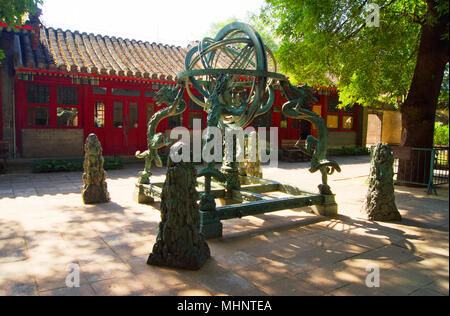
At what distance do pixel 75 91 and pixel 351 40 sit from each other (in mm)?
8589

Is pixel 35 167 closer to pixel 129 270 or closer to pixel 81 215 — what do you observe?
pixel 81 215

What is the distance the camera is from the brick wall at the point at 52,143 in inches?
433

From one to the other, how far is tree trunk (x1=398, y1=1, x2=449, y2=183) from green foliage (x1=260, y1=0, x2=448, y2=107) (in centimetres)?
44

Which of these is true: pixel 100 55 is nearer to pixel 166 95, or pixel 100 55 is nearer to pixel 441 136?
pixel 166 95

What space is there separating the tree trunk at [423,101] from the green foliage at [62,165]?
26.8 ft

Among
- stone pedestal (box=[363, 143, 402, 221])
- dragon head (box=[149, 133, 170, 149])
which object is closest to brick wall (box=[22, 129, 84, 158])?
dragon head (box=[149, 133, 170, 149])

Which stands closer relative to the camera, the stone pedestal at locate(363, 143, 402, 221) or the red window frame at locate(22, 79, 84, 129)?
the stone pedestal at locate(363, 143, 402, 221)

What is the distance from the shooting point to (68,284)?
295 centimetres

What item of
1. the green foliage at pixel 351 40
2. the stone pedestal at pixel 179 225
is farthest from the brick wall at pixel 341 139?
the stone pedestal at pixel 179 225

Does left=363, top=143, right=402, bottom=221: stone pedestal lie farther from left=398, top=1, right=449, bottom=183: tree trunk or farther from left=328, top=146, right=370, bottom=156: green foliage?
left=328, top=146, right=370, bottom=156: green foliage

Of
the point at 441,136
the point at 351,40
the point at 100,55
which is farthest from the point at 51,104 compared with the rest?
the point at 441,136

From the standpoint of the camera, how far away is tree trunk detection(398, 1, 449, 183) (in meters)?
7.52

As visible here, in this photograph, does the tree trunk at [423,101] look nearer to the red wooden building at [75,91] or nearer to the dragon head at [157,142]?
the dragon head at [157,142]

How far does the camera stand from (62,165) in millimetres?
10344
